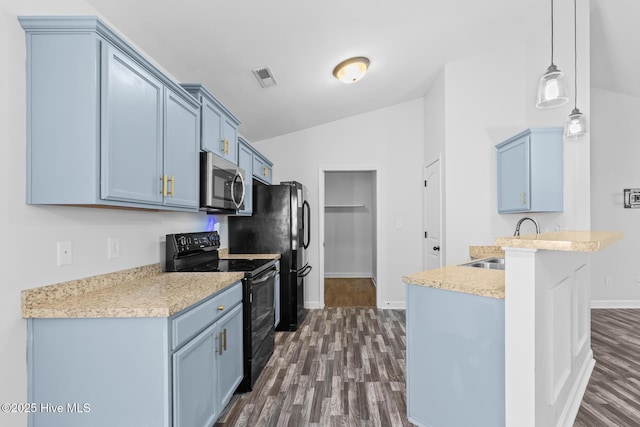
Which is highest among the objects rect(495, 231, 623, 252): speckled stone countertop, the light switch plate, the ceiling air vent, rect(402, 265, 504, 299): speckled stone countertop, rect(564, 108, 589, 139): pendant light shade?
the ceiling air vent

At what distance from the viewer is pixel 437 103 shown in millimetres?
3938

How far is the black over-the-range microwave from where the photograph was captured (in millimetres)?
2236

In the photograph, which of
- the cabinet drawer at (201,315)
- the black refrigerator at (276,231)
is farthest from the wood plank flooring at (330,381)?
the cabinet drawer at (201,315)

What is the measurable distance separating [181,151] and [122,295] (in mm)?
899

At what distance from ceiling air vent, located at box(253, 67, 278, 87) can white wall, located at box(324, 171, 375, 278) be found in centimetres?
394

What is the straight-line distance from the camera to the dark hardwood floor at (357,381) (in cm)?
201

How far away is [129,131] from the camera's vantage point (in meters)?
1.48

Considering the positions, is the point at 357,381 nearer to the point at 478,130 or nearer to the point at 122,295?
the point at 122,295

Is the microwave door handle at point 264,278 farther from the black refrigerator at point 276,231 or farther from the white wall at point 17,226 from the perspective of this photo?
the white wall at point 17,226

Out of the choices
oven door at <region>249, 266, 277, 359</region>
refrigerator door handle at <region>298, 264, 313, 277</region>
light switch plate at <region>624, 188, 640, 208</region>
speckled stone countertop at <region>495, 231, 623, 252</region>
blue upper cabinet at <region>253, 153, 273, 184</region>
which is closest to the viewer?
speckled stone countertop at <region>495, 231, 623, 252</region>

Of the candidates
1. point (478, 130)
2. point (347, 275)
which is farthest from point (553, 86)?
point (347, 275)

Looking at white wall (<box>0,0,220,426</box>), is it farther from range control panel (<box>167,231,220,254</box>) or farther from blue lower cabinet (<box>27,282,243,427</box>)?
range control panel (<box>167,231,220,254</box>)

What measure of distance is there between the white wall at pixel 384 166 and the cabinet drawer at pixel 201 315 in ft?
8.27

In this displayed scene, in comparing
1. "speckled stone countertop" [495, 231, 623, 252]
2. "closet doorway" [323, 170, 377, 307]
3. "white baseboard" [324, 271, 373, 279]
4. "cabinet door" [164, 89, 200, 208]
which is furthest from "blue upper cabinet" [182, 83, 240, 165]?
"white baseboard" [324, 271, 373, 279]
